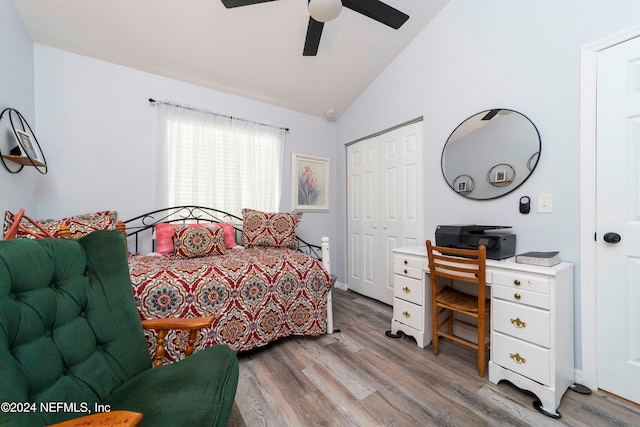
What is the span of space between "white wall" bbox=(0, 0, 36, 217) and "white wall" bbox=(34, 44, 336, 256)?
102mm

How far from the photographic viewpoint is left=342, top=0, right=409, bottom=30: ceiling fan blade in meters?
1.66

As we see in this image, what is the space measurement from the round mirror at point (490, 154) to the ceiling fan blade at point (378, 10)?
0.98m

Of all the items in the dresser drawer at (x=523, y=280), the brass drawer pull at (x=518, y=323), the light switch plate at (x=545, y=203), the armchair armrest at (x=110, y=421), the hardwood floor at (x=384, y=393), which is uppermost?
the light switch plate at (x=545, y=203)

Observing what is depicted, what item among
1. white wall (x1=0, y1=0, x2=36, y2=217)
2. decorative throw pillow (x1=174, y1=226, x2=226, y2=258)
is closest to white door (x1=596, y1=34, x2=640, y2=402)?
decorative throw pillow (x1=174, y1=226, x2=226, y2=258)

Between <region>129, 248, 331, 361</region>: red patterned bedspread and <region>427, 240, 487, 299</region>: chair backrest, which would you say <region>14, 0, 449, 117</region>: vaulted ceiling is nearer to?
<region>129, 248, 331, 361</region>: red patterned bedspread

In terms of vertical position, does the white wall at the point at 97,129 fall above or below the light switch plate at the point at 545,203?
above

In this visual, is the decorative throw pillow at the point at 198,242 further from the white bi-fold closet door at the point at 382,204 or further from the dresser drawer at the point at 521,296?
the dresser drawer at the point at 521,296

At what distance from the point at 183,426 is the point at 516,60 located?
277cm

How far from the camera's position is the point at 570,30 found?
63.9 inches

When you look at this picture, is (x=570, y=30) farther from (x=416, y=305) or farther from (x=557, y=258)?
(x=416, y=305)

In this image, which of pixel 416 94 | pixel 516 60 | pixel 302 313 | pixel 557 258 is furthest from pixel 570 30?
pixel 302 313

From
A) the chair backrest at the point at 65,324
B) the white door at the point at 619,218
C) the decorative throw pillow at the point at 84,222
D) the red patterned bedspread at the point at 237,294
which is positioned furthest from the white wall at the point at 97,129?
the white door at the point at 619,218

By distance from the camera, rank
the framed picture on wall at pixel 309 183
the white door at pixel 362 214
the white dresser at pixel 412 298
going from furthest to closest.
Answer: the framed picture on wall at pixel 309 183
the white door at pixel 362 214
the white dresser at pixel 412 298

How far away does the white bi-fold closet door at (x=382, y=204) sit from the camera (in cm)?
263
